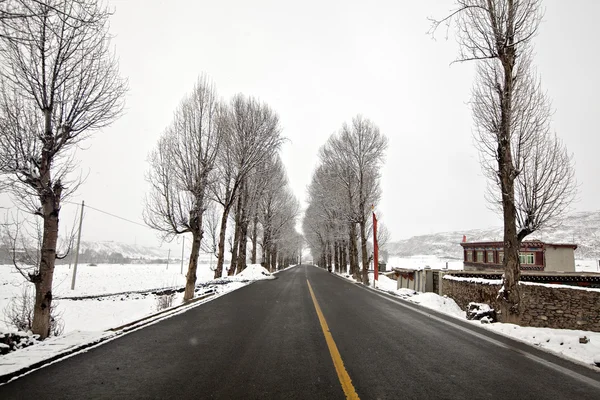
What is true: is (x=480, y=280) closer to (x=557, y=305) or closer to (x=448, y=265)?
(x=557, y=305)

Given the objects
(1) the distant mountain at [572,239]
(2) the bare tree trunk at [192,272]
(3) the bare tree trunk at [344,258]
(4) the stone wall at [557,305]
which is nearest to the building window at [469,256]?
(1) the distant mountain at [572,239]

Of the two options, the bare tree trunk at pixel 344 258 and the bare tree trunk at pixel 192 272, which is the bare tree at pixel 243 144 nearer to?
the bare tree trunk at pixel 192 272

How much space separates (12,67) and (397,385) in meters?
9.05

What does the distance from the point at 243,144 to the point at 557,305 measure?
17.6 meters

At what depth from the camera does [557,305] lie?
8734 millimetres

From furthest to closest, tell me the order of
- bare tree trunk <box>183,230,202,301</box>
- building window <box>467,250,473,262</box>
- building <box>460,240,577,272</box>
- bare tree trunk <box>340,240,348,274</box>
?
building window <box>467,250,473,262</box> < bare tree trunk <box>340,240,348,274</box> < building <box>460,240,577,272</box> < bare tree trunk <box>183,230,202,301</box>

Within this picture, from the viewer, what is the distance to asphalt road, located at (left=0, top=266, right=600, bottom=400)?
3.31 m

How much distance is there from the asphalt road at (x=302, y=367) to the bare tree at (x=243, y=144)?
1337cm

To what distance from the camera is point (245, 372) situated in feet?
12.7

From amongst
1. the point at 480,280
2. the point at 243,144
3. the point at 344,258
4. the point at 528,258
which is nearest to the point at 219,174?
the point at 243,144

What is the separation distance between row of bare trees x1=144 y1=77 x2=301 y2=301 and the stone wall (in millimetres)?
11338

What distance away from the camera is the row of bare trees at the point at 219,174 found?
42.2 ft

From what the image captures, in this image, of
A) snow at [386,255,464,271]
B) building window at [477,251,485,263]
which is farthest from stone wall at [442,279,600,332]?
building window at [477,251,485,263]

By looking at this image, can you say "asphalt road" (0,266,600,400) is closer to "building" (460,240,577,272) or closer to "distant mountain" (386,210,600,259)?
"building" (460,240,577,272)
